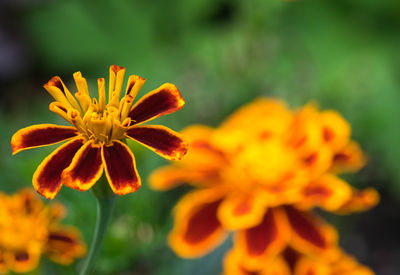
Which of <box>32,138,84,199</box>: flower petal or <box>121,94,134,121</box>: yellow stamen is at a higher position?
<box>121,94,134,121</box>: yellow stamen

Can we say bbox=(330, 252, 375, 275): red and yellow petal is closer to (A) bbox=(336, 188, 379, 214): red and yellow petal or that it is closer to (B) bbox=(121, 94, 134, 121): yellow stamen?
(A) bbox=(336, 188, 379, 214): red and yellow petal

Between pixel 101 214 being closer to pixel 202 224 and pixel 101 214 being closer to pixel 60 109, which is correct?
pixel 60 109

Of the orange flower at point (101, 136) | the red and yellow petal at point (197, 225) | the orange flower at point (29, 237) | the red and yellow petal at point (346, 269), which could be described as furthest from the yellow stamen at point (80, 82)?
the red and yellow petal at point (346, 269)

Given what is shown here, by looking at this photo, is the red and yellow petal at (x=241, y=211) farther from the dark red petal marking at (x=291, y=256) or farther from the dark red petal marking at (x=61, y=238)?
the dark red petal marking at (x=61, y=238)

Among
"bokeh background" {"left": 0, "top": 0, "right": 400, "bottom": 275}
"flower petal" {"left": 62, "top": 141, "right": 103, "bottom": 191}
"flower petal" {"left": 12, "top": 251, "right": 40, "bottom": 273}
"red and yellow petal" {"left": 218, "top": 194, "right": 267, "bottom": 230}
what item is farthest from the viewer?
"bokeh background" {"left": 0, "top": 0, "right": 400, "bottom": 275}

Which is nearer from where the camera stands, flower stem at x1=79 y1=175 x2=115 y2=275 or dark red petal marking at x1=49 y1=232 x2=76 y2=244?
flower stem at x1=79 y1=175 x2=115 y2=275

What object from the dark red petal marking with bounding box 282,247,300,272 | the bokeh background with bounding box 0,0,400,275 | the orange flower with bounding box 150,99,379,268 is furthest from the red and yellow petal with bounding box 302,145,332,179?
the bokeh background with bounding box 0,0,400,275

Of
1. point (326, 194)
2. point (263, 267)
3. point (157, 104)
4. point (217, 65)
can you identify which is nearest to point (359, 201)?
point (326, 194)
